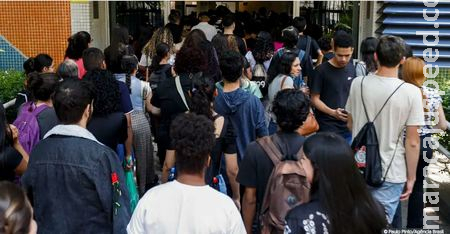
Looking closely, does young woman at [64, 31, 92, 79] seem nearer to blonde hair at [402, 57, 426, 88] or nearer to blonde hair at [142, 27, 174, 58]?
blonde hair at [142, 27, 174, 58]

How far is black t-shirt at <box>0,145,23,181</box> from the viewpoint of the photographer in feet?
12.1

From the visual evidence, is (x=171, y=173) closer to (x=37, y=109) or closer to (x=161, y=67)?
(x=37, y=109)

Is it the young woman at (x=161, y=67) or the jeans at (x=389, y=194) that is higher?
the young woman at (x=161, y=67)

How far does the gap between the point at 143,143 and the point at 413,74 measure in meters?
2.57

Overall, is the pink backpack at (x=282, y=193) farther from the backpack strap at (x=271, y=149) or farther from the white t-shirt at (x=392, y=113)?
the white t-shirt at (x=392, y=113)

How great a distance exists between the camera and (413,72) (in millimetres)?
4648

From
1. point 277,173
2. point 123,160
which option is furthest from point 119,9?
point 277,173

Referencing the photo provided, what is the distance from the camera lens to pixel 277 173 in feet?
11.3

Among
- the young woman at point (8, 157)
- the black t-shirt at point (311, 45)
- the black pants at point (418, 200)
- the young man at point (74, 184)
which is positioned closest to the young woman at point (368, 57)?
the black pants at point (418, 200)

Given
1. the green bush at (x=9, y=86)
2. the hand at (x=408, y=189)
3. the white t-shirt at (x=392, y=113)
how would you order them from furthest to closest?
the green bush at (x=9, y=86), the hand at (x=408, y=189), the white t-shirt at (x=392, y=113)

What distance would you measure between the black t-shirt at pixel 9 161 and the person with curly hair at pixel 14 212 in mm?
1305

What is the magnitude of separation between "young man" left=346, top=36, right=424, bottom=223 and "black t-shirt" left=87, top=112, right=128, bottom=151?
1.74 metres

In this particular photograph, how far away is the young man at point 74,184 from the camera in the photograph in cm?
340

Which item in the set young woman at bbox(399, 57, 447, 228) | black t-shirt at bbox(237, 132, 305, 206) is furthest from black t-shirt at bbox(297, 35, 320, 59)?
black t-shirt at bbox(237, 132, 305, 206)
